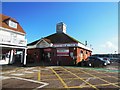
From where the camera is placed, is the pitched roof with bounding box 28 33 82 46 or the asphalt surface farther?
the pitched roof with bounding box 28 33 82 46

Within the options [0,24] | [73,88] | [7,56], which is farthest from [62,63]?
[73,88]

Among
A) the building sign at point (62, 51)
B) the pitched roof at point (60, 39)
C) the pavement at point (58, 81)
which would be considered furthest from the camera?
the pitched roof at point (60, 39)

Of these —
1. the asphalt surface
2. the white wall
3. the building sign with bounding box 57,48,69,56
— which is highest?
the white wall

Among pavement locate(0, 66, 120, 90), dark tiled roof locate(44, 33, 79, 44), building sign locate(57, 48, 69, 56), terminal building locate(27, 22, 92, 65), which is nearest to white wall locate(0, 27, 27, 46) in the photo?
terminal building locate(27, 22, 92, 65)

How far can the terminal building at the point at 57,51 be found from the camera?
28.7 metres

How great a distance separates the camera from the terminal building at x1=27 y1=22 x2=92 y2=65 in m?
28.7

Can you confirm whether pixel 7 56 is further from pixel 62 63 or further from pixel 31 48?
pixel 62 63

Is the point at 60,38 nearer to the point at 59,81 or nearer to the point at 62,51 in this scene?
the point at 62,51

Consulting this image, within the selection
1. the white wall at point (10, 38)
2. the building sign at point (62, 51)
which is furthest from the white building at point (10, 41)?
the building sign at point (62, 51)

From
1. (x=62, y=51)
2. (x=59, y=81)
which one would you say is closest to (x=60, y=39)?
(x=62, y=51)

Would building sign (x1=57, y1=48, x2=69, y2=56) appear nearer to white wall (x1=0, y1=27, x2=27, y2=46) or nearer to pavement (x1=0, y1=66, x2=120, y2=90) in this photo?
white wall (x1=0, y1=27, x2=27, y2=46)

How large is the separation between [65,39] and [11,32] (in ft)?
37.1

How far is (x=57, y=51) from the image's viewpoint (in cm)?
2983

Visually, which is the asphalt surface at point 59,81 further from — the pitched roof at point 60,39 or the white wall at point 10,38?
the pitched roof at point 60,39
